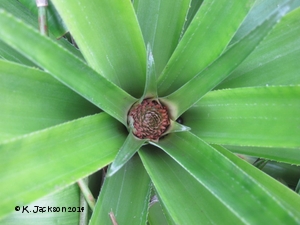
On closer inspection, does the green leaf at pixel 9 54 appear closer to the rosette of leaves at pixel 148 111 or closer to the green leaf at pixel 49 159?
the rosette of leaves at pixel 148 111

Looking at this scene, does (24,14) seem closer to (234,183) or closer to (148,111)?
(148,111)

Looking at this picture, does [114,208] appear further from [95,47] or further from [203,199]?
[95,47]

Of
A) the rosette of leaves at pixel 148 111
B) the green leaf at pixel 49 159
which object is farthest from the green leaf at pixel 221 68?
the green leaf at pixel 49 159

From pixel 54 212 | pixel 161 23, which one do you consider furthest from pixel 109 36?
pixel 54 212

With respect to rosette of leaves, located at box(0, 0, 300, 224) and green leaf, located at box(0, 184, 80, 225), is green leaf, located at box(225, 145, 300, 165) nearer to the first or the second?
rosette of leaves, located at box(0, 0, 300, 224)

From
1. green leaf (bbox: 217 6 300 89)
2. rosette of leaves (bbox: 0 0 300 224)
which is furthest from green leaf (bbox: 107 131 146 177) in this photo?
green leaf (bbox: 217 6 300 89)

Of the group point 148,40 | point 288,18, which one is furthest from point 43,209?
point 288,18
